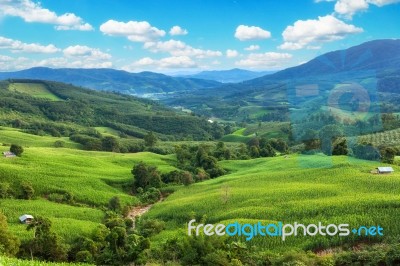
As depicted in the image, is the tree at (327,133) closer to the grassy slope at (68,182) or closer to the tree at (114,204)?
the grassy slope at (68,182)

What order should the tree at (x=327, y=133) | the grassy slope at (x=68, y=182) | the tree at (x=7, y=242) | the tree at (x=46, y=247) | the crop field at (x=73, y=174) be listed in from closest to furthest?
the tree at (x=7, y=242) → the tree at (x=46, y=247) → the tree at (x=327, y=133) → the grassy slope at (x=68, y=182) → the crop field at (x=73, y=174)

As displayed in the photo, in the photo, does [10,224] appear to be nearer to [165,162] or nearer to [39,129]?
[165,162]

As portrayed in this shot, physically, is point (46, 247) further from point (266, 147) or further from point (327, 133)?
point (266, 147)

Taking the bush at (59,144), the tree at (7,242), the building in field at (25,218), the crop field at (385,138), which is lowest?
the building in field at (25,218)

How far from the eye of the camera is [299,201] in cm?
5812

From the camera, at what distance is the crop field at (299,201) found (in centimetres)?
4819

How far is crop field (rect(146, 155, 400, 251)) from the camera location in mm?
48188

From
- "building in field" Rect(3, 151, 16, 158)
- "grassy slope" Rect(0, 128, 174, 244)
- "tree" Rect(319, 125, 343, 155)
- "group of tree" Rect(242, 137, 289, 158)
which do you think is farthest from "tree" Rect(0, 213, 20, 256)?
"group of tree" Rect(242, 137, 289, 158)

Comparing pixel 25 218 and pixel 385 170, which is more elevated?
pixel 385 170

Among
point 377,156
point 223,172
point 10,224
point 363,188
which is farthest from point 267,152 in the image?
point 10,224

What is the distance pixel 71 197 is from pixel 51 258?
2944 centimetres

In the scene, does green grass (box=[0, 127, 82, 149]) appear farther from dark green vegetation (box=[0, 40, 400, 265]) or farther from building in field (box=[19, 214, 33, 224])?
building in field (box=[19, 214, 33, 224])

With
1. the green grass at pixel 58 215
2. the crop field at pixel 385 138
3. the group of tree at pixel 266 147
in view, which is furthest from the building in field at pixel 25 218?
the crop field at pixel 385 138

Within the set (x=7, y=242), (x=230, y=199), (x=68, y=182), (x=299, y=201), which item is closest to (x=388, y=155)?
(x=299, y=201)
